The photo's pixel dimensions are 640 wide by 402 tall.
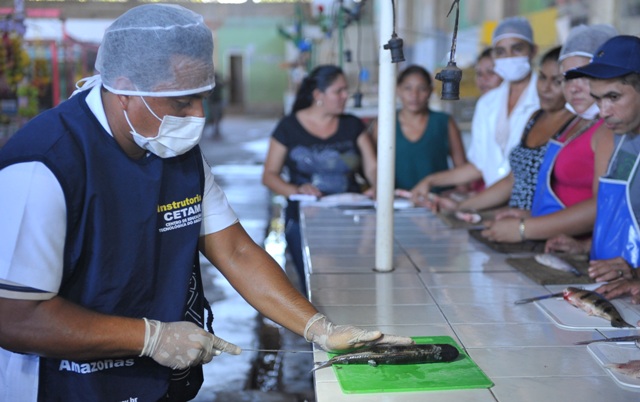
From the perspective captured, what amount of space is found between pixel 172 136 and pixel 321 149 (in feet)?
8.47

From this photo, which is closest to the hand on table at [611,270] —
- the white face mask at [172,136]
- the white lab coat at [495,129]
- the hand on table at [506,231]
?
the hand on table at [506,231]

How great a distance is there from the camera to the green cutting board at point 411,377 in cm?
160

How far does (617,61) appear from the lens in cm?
234

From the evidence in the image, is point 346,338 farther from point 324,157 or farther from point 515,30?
point 515,30

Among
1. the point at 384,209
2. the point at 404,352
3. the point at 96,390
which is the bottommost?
the point at 96,390

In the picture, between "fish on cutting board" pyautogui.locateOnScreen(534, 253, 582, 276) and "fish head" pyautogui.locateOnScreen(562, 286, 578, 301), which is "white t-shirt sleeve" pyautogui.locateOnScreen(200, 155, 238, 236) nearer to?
"fish head" pyautogui.locateOnScreen(562, 286, 578, 301)

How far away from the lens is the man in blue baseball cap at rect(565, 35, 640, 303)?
234 cm

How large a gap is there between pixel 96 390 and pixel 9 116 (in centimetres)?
808

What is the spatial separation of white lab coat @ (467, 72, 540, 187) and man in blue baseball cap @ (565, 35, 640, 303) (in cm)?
171

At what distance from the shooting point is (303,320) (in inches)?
77.7

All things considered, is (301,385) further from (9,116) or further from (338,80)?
(9,116)

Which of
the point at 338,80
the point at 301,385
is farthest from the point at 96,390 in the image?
the point at 338,80

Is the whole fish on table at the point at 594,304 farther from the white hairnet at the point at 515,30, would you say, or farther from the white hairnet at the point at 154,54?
the white hairnet at the point at 515,30

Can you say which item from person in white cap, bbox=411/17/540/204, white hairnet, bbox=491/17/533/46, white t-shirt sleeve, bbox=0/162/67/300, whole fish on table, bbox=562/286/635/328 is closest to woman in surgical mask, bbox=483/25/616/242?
whole fish on table, bbox=562/286/635/328
